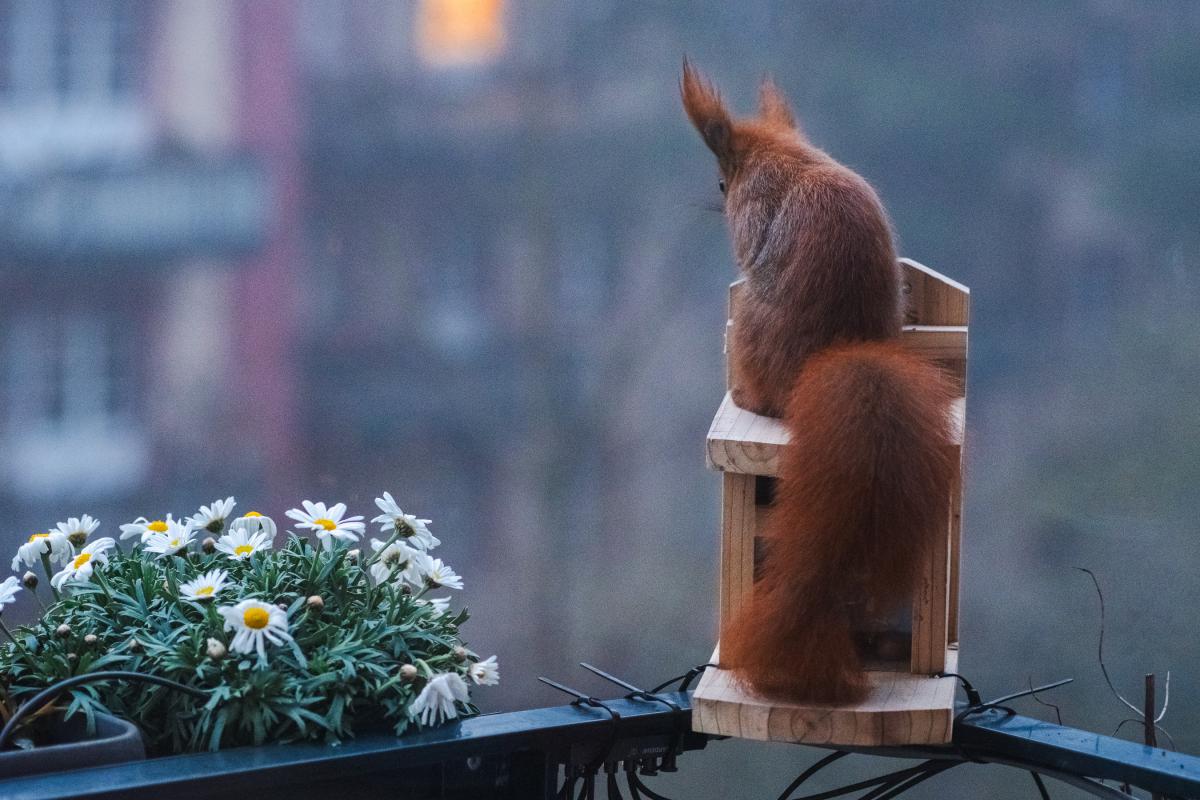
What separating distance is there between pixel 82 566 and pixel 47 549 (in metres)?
0.08

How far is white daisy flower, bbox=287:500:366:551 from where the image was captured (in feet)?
3.58

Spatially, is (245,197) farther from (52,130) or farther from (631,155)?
(631,155)

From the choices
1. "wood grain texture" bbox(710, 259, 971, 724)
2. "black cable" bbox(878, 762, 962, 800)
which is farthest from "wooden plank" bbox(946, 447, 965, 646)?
"black cable" bbox(878, 762, 962, 800)

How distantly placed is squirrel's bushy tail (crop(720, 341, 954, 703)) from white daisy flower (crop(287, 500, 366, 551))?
361mm

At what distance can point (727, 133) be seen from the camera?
1.15 meters

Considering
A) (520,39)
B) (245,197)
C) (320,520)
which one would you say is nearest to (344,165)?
(245,197)

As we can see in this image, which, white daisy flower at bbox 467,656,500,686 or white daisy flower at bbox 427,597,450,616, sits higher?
white daisy flower at bbox 427,597,450,616

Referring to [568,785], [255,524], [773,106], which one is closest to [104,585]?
[255,524]

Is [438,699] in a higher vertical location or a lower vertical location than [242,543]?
lower

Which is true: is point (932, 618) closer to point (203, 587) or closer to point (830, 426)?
point (830, 426)

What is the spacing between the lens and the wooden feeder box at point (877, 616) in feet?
3.10

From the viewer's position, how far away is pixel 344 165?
1555mm

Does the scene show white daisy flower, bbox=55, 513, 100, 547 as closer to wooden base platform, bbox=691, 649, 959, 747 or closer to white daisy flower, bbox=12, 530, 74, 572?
white daisy flower, bbox=12, 530, 74, 572

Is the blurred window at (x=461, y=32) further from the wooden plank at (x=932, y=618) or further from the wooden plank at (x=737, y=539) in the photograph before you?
the wooden plank at (x=932, y=618)
